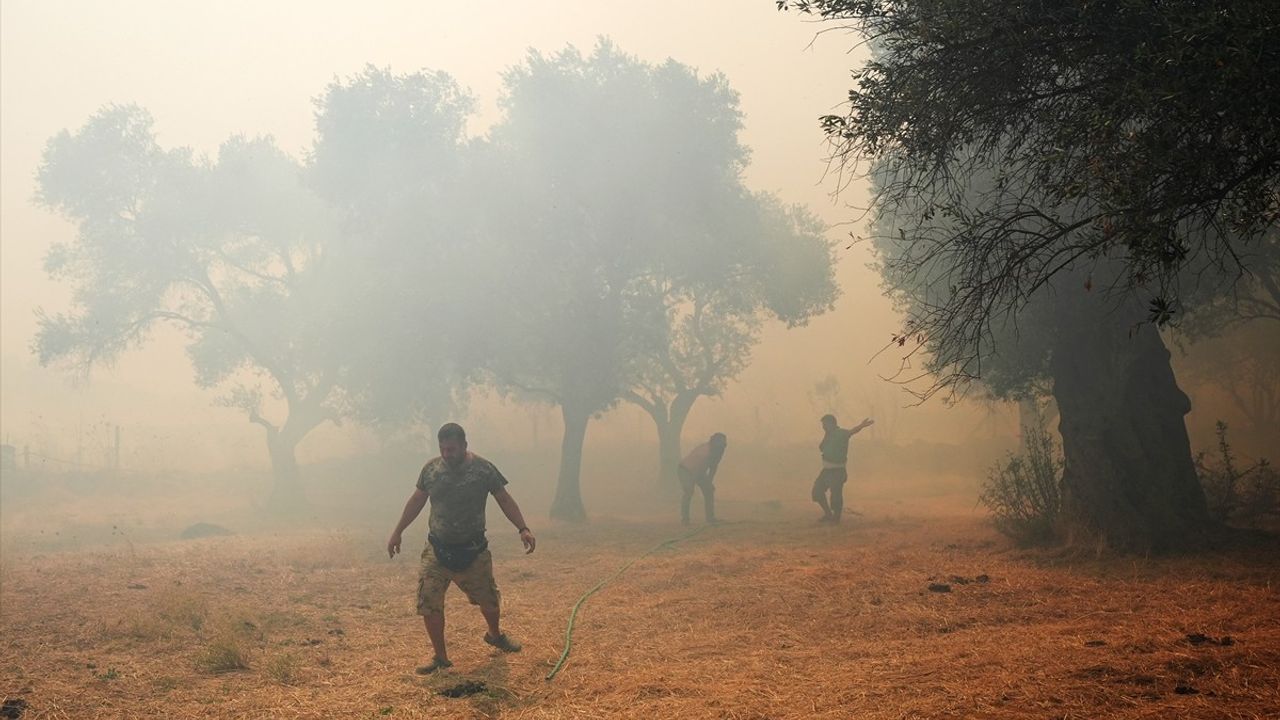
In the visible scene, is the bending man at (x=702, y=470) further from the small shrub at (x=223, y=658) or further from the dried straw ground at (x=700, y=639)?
the small shrub at (x=223, y=658)

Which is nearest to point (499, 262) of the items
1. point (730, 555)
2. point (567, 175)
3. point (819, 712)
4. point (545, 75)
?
point (567, 175)

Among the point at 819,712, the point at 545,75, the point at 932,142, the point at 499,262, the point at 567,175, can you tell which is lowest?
the point at 819,712

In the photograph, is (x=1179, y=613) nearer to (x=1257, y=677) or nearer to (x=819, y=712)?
(x=1257, y=677)

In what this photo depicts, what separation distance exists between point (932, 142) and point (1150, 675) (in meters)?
4.32

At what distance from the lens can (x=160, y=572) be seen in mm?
13359

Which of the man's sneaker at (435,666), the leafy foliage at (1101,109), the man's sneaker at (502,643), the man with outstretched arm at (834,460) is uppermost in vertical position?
the leafy foliage at (1101,109)

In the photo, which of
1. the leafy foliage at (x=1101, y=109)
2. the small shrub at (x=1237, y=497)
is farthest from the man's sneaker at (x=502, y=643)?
the small shrub at (x=1237, y=497)

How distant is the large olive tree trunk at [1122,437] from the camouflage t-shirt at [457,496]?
883 centimetres

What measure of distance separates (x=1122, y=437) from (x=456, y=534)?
9878 mm

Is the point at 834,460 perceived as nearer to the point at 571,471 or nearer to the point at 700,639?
the point at 571,471

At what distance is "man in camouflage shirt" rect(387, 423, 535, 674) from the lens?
7773 mm

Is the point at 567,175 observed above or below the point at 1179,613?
above

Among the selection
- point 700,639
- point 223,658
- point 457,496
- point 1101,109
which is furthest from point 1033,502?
point 223,658

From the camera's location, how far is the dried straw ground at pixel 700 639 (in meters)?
5.85
